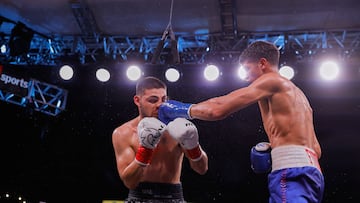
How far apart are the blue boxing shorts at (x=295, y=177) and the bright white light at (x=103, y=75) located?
3466 millimetres

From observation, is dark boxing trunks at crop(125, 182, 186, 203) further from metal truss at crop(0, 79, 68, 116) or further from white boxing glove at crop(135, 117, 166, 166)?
metal truss at crop(0, 79, 68, 116)

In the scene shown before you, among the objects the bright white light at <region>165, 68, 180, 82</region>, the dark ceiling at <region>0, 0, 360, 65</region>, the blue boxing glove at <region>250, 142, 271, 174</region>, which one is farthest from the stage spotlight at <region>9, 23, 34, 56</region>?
the blue boxing glove at <region>250, 142, 271, 174</region>

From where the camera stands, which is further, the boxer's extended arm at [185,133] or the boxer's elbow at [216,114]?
the boxer's extended arm at [185,133]

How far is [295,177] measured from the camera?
78.3 inches

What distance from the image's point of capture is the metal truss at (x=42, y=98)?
536 centimetres

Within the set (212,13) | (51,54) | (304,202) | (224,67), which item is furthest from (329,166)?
(304,202)

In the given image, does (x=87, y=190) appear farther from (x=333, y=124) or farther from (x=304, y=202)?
(x=304, y=202)

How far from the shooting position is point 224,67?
16.3 feet

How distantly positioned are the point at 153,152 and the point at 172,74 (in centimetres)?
253

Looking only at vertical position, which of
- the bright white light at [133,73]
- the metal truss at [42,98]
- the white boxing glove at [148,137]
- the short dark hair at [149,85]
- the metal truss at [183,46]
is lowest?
the white boxing glove at [148,137]

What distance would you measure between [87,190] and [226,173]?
234 centimetres

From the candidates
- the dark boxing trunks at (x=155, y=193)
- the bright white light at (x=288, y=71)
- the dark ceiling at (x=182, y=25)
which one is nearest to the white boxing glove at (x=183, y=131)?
the dark boxing trunks at (x=155, y=193)

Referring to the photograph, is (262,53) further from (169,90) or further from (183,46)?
(169,90)

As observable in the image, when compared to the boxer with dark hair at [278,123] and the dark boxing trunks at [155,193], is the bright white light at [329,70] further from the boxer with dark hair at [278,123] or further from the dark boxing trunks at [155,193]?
the dark boxing trunks at [155,193]
